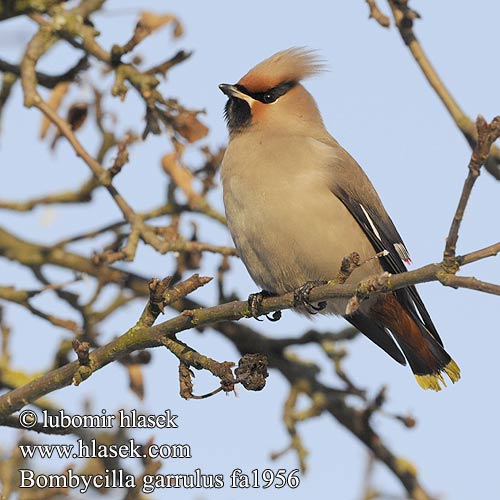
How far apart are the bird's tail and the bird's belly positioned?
0.35 m

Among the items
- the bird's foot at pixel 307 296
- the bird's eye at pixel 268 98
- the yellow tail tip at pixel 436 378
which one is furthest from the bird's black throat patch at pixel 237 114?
the yellow tail tip at pixel 436 378

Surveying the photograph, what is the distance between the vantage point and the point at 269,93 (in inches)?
215

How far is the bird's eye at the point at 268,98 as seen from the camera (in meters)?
5.45

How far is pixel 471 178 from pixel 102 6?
11.1ft

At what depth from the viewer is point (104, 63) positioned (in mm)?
5461

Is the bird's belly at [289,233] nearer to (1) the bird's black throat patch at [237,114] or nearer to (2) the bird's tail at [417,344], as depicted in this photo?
(2) the bird's tail at [417,344]

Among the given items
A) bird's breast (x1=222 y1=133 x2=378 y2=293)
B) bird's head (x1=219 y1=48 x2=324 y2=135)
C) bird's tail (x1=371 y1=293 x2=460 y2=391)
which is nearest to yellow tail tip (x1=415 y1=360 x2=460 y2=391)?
bird's tail (x1=371 y1=293 x2=460 y2=391)

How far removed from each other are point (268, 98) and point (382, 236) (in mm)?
953

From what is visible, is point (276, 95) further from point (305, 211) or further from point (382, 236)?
point (305, 211)

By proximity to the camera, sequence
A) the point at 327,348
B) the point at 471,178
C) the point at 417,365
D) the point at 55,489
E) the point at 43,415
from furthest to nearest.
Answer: the point at 327,348
the point at 417,365
the point at 43,415
the point at 55,489
the point at 471,178

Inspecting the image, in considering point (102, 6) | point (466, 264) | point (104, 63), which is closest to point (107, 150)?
point (104, 63)

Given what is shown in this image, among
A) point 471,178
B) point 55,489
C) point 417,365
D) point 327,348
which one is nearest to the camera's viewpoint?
point 471,178

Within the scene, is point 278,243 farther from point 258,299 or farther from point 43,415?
point 43,415

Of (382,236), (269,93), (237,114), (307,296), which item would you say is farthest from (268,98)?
(307,296)
